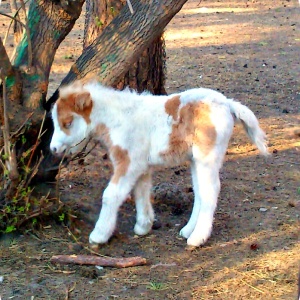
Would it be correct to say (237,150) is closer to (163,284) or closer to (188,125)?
(188,125)

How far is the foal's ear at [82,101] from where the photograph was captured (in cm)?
446

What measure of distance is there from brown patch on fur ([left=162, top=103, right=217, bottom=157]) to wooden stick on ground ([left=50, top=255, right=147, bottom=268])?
2.85 ft

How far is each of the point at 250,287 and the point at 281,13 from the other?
1429 cm

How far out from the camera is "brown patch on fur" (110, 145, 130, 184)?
4.48 m

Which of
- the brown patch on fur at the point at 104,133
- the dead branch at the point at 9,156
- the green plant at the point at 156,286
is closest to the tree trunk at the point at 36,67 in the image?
the dead branch at the point at 9,156

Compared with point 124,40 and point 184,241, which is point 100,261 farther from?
point 124,40

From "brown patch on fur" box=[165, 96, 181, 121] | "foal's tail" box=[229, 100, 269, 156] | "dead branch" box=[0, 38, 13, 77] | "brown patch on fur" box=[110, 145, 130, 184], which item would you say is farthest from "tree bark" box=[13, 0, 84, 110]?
"foal's tail" box=[229, 100, 269, 156]

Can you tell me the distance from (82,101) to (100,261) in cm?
125

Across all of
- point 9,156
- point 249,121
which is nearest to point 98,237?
point 9,156

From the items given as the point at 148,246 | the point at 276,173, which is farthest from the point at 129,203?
the point at 276,173

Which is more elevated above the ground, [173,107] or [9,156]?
[173,107]

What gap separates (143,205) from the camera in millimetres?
4855

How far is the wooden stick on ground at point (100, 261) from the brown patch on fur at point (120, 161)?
0.62 m

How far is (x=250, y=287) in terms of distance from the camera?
4.07 metres
